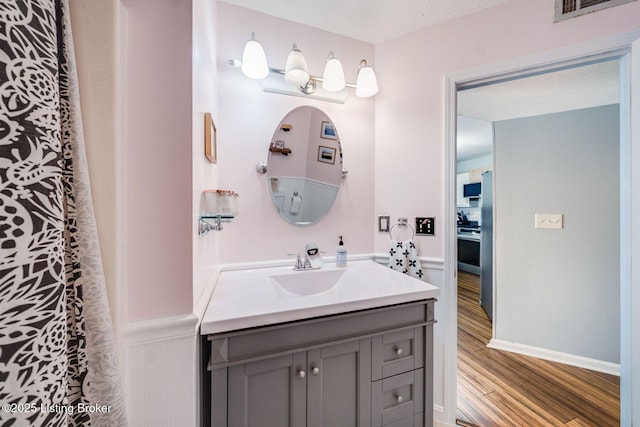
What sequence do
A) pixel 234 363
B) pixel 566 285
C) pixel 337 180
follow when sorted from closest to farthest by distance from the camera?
pixel 234 363 → pixel 337 180 → pixel 566 285

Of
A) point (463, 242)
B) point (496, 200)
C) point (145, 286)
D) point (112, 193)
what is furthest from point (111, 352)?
point (463, 242)

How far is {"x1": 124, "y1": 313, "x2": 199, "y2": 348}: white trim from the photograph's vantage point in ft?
2.16

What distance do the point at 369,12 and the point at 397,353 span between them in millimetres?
1800

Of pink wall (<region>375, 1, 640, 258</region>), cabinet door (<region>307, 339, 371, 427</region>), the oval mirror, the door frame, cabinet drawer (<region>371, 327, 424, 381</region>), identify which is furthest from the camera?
the oval mirror

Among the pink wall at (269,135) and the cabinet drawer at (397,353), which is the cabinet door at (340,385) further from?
the pink wall at (269,135)

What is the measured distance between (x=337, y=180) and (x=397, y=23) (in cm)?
102

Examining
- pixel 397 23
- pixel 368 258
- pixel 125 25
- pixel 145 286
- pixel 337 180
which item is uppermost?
pixel 397 23

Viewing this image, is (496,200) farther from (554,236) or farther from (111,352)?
(111,352)

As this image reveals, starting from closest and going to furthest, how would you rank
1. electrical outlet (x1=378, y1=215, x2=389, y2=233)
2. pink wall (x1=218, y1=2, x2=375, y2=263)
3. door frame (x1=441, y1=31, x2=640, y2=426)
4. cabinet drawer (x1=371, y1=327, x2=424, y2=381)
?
1. cabinet drawer (x1=371, y1=327, x2=424, y2=381)
2. door frame (x1=441, y1=31, x2=640, y2=426)
3. pink wall (x1=218, y1=2, x2=375, y2=263)
4. electrical outlet (x1=378, y1=215, x2=389, y2=233)

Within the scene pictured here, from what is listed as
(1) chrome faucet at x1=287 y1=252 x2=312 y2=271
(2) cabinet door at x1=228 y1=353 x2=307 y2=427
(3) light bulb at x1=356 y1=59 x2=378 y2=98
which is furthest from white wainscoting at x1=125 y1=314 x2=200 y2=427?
(3) light bulb at x1=356 y1=59 x2=378 y2=98

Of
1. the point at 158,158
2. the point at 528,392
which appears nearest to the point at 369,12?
the point at 158,158

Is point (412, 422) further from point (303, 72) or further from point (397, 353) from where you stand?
point (303, 72)

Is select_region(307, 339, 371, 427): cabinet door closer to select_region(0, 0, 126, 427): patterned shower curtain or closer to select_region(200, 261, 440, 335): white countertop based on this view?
select_region(200, 261, 440, 335): white countertop

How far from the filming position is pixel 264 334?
0.83m
